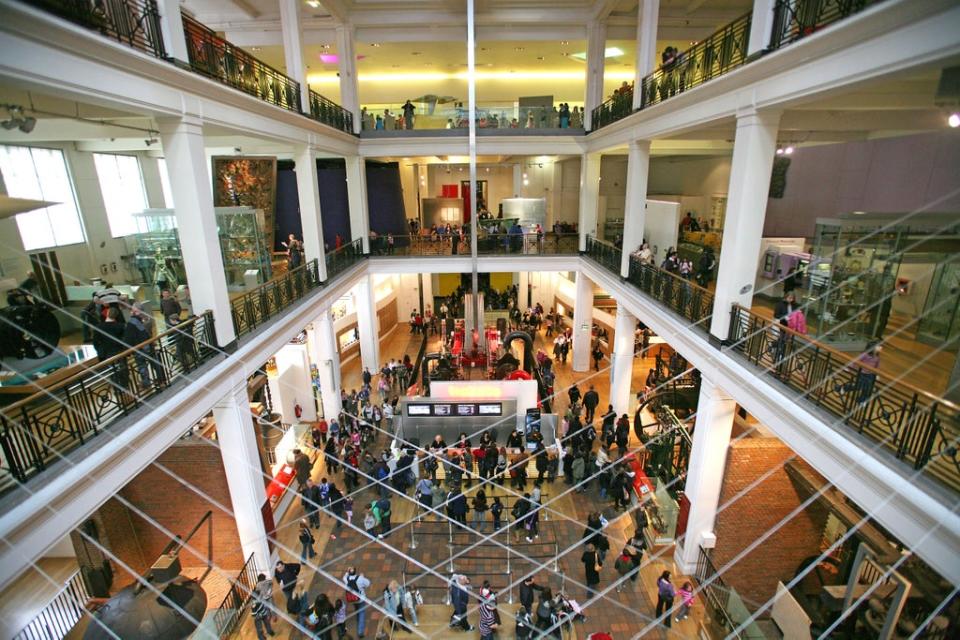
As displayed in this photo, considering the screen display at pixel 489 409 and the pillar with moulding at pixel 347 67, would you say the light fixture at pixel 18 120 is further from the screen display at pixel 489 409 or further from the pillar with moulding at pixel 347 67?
the pillar with moulding at pixel 347 67

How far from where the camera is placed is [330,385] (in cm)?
1188

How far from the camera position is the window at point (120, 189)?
1139cm

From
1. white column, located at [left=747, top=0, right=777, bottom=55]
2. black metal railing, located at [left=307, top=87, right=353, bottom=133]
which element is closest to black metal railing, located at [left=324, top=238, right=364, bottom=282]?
black metal railing, located at [left=307, top=87, right=353, bottom=133]

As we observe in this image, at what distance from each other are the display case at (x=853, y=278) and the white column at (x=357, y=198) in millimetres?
11470

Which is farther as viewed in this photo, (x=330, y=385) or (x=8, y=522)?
(x=330, y=385)

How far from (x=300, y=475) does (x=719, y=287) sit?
809 centimetres

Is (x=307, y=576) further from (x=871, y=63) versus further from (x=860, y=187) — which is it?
(x=860, y=187)

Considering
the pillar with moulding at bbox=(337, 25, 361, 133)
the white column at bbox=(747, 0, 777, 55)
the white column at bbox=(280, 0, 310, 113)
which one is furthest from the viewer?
the pillar with moulding at bbox=(337, 25, 361, 133)

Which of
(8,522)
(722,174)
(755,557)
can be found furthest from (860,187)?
(8,522)

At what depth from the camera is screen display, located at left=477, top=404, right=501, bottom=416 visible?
10.8m

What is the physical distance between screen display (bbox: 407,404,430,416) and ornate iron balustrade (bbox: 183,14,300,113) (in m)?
6.75

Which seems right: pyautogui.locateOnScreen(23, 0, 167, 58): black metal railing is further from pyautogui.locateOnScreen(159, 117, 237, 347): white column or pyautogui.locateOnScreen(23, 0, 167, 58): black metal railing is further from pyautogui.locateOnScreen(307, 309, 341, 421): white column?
pyautogui.locateOnScreen(307, 309, 341, 421): white column

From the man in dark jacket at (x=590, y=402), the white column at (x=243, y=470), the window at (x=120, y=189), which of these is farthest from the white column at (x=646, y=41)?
the window at (x=120, y=189)

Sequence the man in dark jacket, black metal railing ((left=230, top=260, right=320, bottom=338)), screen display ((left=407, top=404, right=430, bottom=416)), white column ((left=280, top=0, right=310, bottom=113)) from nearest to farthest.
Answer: black metal railing ((left=230, top=260, right=320, bottom=338)) → white column ((left=280, top=0, right=310, bottom=113)) → screen display ((left=407, top=404, right=430, bottom=416)) → the man in dark jacket
